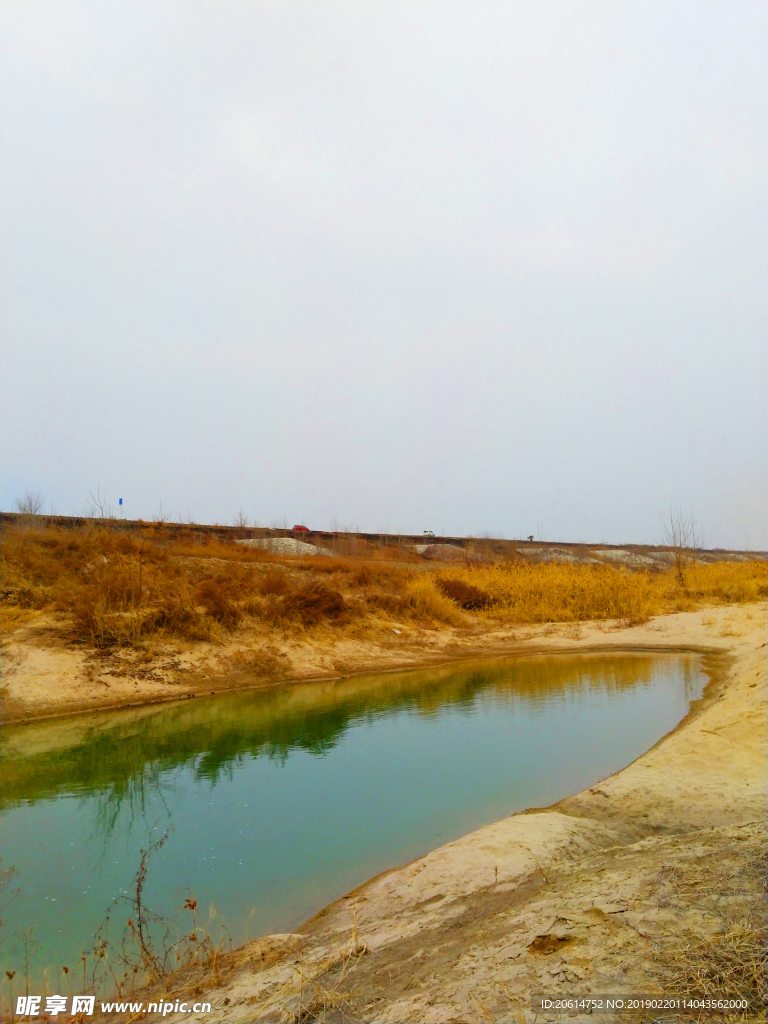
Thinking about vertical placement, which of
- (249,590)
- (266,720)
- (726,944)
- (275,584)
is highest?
(275,584)

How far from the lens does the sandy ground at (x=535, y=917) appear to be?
330 cm

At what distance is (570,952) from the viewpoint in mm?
3494

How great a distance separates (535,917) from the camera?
4.18 meters

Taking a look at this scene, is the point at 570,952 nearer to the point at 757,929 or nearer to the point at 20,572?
the point at 757,929

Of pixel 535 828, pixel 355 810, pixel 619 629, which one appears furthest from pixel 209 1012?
pixel 619 629

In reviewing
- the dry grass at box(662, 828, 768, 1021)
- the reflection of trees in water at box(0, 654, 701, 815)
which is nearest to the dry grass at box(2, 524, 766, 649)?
the reflection of trees in water at box(0, 654, 701, 815)

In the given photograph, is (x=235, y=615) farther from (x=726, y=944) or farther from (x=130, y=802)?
(x=726, y=944)

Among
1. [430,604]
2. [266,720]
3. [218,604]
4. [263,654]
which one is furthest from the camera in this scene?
[430,604]

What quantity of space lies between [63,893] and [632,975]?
5.24 m

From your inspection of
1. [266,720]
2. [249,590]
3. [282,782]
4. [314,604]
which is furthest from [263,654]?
[282,782]

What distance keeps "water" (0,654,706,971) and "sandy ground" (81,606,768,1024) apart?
95 cm

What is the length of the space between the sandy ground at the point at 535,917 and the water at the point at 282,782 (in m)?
0.95

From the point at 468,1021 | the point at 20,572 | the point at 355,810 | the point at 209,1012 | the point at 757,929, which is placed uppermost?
the point at 20,572

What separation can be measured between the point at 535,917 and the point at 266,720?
9836 mm
